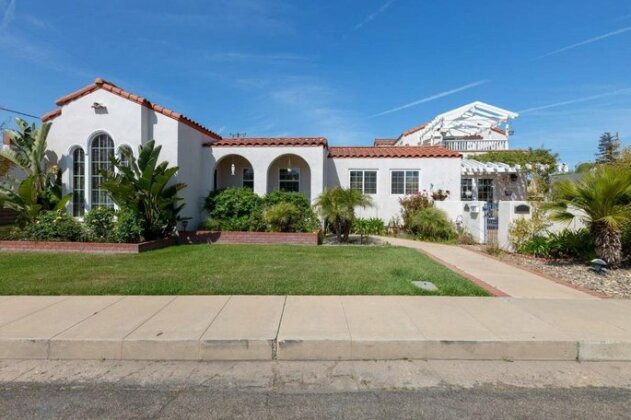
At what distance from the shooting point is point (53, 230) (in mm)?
10547

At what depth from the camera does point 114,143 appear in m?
12.3

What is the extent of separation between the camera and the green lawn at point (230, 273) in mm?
6176

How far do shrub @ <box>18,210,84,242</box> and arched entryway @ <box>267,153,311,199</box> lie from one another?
7764mm

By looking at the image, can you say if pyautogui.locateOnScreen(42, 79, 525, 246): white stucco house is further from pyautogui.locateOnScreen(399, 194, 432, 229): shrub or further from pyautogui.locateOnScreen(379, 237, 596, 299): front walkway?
pyautogui.locateOnScreen(379, 237, 596, 299): front walkway

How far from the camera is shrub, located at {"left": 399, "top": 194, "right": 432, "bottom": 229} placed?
1456cm

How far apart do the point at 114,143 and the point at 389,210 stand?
443 inches

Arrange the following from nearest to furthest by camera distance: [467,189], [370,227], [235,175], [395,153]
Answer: [370,227] → [395,153] → [235,175] → [467,189]

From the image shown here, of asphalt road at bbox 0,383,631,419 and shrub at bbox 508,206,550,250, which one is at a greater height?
shrub at bbox 508,206,550,250

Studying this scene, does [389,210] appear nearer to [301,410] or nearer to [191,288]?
[191,288]

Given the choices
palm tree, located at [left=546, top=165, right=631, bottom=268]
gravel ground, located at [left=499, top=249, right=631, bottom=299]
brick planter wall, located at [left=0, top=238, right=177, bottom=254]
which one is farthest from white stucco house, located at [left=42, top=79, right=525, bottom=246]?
palm tree, located at [left=546, top=165, right=631, bottom=268]

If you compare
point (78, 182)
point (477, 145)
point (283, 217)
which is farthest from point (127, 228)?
point (477, 145)

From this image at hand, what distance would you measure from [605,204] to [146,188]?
39.7 ft

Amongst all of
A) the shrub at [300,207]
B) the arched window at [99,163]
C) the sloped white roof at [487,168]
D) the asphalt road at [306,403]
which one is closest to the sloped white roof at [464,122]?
the sloped white roof at [487,168]

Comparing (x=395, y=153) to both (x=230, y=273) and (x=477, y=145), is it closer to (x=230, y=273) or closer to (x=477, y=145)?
(x=230, y=273)
